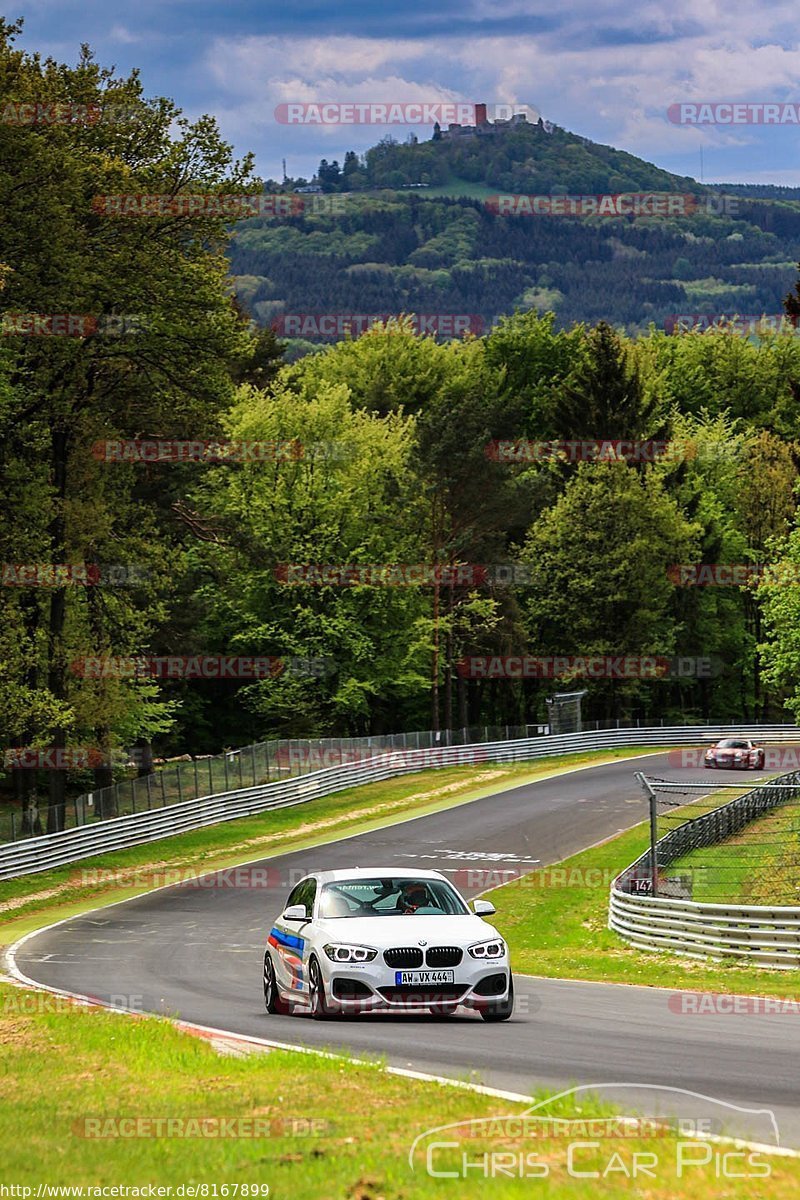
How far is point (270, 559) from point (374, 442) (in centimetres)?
969

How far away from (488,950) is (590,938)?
13388mm

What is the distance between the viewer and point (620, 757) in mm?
68062

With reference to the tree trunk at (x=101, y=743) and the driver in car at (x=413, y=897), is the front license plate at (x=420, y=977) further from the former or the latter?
the tree trunk at (x=101, y=743)

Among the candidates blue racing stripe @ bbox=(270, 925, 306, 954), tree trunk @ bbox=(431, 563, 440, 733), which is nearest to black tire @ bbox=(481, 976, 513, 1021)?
blue racing stripe @ bbox=(270, 925, 306, 954)

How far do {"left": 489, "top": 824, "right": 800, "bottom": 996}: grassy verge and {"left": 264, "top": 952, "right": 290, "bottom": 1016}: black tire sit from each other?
560 centimetres

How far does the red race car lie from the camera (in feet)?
193

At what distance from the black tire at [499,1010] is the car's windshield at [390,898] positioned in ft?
3.90

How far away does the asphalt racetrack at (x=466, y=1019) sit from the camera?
1066 centimetres

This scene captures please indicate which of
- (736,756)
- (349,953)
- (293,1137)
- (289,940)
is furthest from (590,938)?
(736,756)

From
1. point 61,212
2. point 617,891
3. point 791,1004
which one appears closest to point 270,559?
point 61,212

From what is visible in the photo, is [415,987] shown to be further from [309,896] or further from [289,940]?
[309,896]

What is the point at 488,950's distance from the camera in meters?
14.9

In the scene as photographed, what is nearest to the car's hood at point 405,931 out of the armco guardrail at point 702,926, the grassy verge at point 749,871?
the armco guardrail at point 702,926

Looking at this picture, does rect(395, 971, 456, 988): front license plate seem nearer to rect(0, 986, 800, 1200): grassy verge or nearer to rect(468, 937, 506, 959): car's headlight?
rect(468, 937, 506, 959): car's headlight
